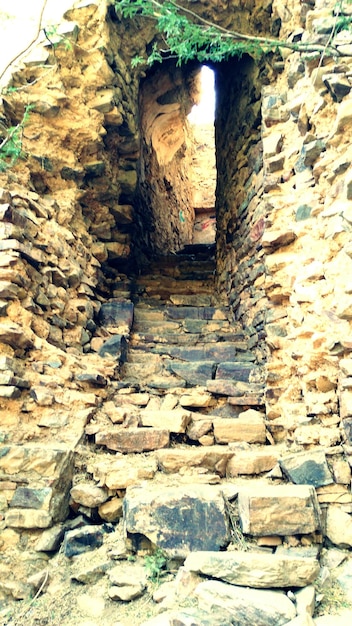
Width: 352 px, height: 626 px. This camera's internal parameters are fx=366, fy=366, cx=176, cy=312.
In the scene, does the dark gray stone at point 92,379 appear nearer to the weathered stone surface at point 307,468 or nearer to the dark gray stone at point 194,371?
the dark gray stone at point 194,371

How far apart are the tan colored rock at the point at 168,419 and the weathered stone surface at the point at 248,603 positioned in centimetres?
136

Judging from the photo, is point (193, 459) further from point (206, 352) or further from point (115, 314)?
point (115, 314)

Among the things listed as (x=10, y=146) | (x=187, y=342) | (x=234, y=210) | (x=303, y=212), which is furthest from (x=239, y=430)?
(x=234, y=210)

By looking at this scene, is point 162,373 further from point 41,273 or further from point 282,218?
point 282,218

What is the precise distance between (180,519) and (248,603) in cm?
59

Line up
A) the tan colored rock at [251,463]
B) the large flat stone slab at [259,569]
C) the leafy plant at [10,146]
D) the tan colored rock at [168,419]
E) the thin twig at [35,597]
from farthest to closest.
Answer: the leafy plant at [10,146], the tan colored rock at [168,419], the tan colored rock at [251,463], the thin twig at [35,597], the large flat stone slab at [259,569]

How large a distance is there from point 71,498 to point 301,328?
6.61 feet

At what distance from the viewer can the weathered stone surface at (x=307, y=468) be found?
7.09 ft

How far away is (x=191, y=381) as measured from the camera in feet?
12.1

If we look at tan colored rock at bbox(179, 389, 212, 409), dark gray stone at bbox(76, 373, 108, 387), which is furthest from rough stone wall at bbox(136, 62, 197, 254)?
tan colored rock at bbox(179, 389, 212, 409)

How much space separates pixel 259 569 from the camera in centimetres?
163

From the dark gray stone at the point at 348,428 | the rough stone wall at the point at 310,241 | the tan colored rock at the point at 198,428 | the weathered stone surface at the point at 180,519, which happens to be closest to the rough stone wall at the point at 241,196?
the rough stone wall at the point at 310,241

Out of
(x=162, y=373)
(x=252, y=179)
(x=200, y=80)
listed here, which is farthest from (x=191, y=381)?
(x=200, y=80)

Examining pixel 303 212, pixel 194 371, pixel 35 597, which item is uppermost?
pixel 303 212
